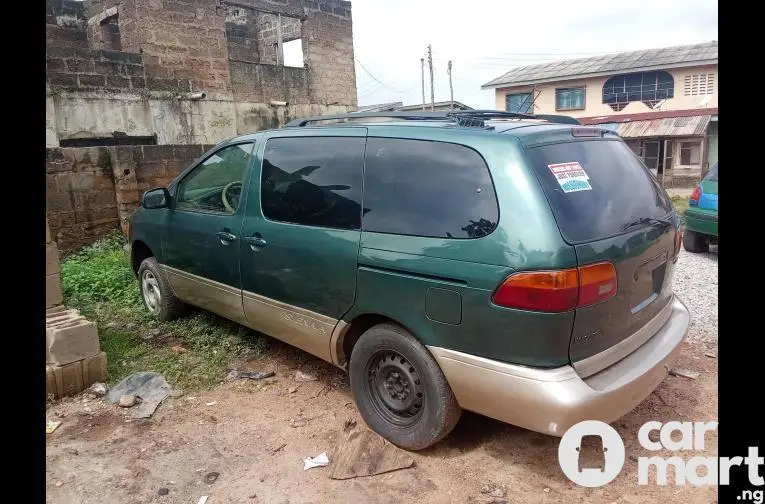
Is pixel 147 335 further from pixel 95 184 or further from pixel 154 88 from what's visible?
pixel 154 88

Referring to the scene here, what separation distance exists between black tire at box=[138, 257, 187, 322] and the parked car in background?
5905 millimetres

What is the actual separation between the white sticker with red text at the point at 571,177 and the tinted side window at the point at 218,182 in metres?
2.11

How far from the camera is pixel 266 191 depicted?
3.45 m

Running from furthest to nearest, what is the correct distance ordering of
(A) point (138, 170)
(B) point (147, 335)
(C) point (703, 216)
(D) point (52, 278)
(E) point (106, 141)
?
1. (E) point (106, 141)
2. (A) point (138, 170)
3. (C) point (703, 216)
4. (B) point (147, 335)
5. (D) point (52, 278)

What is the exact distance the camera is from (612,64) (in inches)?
926

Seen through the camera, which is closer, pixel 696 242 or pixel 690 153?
pixel 696 242

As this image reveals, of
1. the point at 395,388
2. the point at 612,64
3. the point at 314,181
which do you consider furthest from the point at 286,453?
the point at 612,64

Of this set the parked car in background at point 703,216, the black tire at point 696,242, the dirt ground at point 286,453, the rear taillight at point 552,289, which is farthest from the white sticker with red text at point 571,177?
the black tire at point 696,242

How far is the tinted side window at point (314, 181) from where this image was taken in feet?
9.75

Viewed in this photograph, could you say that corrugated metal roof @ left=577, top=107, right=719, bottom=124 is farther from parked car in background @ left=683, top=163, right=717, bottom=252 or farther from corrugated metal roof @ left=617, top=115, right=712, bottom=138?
parked car in background @ left=683, top=163, right=717, bottom=252

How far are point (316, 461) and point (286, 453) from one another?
0.19m

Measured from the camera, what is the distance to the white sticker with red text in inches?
95.3

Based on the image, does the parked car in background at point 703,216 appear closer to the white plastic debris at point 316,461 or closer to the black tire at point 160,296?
the white plastic debris at point 316,461
